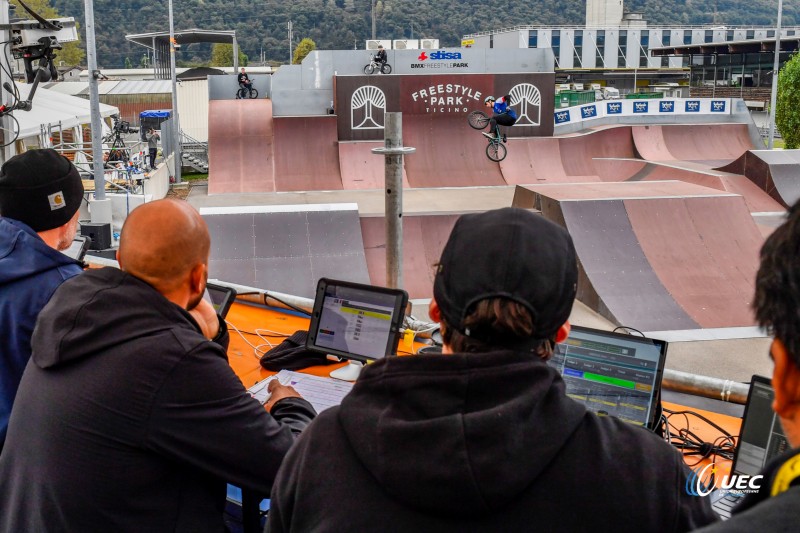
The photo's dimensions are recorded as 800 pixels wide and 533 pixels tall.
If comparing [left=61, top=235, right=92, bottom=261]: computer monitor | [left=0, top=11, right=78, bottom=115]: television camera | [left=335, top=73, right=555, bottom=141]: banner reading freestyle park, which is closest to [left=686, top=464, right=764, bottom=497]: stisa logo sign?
[left=61, top=235, right=92, bottom=261]: computer monitor

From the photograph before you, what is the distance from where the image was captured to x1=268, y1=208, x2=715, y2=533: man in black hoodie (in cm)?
125

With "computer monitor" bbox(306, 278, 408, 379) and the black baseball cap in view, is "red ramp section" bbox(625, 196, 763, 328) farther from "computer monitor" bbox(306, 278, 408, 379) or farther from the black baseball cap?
the black baseball cap

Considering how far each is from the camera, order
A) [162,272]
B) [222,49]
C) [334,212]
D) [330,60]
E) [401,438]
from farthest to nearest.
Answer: [222,49] → [330,60] → [334,212] → [162,272] → [401,438]

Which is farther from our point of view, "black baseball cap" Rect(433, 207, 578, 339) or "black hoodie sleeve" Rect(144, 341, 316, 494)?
"black hoodie sleeve" Rect(144, 341, 316, 494)

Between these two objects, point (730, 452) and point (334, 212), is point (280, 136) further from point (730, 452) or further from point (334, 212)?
point (730, 452)

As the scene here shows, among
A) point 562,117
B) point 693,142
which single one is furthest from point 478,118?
point 693,142

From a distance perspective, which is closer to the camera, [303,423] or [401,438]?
[401,438]

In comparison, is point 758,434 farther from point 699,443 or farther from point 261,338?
point 261,338

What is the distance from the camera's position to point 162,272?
6.79ft

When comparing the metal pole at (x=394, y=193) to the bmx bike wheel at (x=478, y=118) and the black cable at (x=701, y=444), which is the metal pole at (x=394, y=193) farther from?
the bmx bike wheel at (x=478, y=118)

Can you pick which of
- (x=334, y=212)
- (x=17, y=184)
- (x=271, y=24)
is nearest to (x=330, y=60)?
(x=334, y=212)

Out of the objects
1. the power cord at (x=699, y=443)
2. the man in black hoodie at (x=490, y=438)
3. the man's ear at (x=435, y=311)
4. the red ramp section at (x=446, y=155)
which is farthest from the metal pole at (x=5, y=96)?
the red ramp section at (x=446, y=155)

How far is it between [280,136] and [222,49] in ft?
236

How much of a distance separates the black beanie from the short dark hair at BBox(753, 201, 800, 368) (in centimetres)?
262
